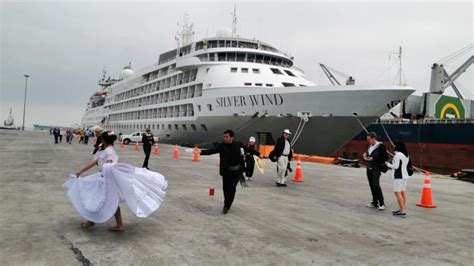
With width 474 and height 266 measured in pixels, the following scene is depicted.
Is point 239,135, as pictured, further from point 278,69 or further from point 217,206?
point 217,206

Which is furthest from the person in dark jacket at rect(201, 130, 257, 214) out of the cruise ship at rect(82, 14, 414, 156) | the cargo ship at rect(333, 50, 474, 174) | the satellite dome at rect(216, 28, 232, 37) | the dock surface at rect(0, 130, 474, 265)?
the satellite dome at rect(216, 28, 232, 37)

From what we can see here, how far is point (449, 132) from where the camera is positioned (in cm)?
2300

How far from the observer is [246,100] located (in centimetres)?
2294

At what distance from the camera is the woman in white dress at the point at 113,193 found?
4.55m

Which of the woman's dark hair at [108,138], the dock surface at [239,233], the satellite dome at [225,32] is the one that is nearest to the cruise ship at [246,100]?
the satellite dome at [225,32]

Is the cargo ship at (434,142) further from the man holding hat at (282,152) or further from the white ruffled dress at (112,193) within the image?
the white ruffled dress at (112,193)

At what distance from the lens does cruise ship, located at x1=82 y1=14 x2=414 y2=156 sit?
19500mm

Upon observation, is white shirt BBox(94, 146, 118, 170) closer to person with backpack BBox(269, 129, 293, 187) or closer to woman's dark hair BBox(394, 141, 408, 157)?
woman's dark hair BBox(394, 141, 408, 157)

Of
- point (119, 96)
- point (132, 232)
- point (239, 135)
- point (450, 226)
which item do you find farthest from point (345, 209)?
point (119, 96)

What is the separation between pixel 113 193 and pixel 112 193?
0.02 metres

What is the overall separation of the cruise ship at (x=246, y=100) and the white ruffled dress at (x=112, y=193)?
16.4m

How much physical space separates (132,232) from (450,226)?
5.33 m

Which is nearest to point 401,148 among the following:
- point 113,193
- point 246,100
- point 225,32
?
point 113,193

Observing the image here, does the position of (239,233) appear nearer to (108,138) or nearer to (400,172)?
(108,138)
